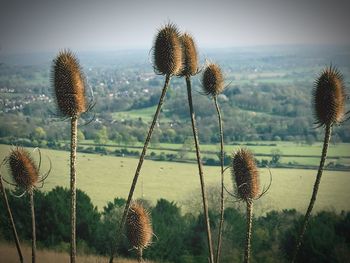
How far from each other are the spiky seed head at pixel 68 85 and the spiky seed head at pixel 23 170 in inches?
66.9

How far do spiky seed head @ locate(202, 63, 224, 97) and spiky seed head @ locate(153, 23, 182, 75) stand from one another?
1525 mm

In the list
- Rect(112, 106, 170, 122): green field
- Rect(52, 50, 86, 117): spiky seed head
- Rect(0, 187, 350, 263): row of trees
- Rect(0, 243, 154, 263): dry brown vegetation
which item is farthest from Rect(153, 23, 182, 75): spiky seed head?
Rect(112, 106, 170, 122): green field

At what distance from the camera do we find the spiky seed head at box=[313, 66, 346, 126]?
5.71 meters

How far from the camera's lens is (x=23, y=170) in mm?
6688

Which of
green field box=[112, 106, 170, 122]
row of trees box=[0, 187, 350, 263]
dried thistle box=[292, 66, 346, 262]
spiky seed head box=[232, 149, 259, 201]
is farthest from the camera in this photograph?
green field box=[112, 106, 170, 122]

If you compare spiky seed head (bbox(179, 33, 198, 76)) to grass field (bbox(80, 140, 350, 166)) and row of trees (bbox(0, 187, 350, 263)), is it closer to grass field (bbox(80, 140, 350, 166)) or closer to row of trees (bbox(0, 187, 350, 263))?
row of trees (bbox(0, 187, 350, 263))

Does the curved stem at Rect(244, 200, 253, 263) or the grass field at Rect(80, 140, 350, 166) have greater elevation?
the curved stem at Rect(244, 200, 253, 263)

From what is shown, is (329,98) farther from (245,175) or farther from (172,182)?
(172,182)

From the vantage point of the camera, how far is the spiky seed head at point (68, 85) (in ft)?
17.8

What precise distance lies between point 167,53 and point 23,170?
2859 millimetres

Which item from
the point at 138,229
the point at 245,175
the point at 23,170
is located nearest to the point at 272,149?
the point at 138,229

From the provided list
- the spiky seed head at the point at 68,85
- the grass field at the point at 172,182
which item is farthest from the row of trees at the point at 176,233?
the spiky seed head at the point at 68,85

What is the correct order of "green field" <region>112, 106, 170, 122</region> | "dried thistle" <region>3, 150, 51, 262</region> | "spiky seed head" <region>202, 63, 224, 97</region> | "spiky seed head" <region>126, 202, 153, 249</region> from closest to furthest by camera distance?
"dried thistle" <region>3, 150, 51, 262</region> < "spiky seed head" <region>126, 202, 153, 249</region> < "spiky seed head" <region>202, 63, 224, 97</region> < "green field" <region>112, 106, 170, 122</region>

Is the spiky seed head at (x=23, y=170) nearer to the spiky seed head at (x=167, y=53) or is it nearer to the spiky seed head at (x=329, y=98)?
the spiky seed head at (x=167, y=53)
